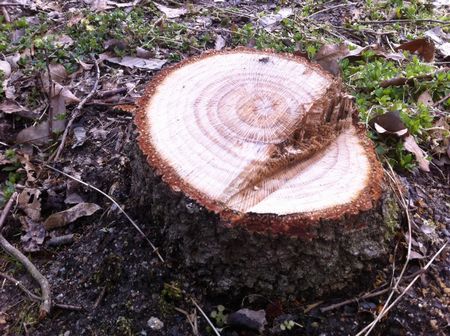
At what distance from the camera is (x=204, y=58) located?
2.34m

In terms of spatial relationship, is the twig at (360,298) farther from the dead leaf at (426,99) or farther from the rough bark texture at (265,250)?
the dead leaf at (426,99)

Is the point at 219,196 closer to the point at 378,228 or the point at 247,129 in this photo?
the point at 247,129

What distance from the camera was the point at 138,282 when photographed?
1960mm

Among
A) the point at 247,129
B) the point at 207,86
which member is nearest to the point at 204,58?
the point at 207,86

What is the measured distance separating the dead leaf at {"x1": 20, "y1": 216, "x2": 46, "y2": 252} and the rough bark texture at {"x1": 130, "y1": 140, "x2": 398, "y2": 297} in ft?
2.41

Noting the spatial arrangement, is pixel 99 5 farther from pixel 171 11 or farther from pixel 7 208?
pixel 7 208

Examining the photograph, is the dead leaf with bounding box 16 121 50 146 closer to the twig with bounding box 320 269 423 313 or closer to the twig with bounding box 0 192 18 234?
the twig with bounding box 0 192 18 234

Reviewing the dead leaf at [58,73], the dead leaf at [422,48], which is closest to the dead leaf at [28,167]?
the dead leaf at [58,73]

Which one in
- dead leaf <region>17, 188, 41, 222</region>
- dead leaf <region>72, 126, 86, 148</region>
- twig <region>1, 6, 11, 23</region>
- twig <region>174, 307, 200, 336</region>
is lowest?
dead leaf <region>17, 188, 41, 222</region>

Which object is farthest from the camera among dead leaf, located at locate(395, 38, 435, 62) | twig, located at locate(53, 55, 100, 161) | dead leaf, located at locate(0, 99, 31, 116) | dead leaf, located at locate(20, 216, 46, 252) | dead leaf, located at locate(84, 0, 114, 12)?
dead leaf, located at locate(84, 0, 114, 12)

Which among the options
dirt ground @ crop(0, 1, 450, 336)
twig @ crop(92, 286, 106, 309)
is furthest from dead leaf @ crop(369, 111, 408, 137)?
twig @ crop(92, 286, 106, 309)

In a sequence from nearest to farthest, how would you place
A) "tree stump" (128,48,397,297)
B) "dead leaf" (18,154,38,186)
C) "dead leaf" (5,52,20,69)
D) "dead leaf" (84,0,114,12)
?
1. "tree stump" (128,48,397,297)
2. "dead leaf" (18,154,38,186)
3. "dead leaf" (5,52,20,69)
4. "dead leaf" (84,0,114,12)

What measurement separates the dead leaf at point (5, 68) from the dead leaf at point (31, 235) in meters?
1.26

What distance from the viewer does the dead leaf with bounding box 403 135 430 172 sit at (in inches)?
97.0
